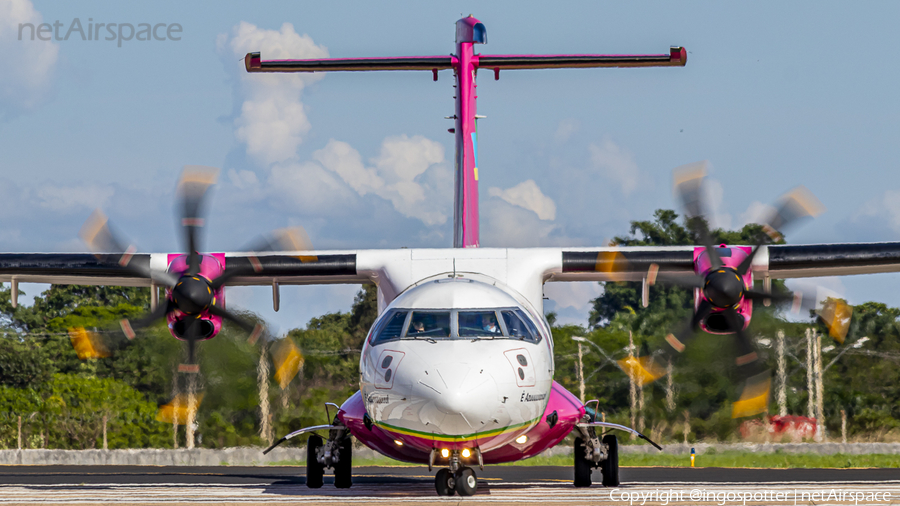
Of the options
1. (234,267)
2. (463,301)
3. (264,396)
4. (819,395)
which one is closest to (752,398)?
(463,301)

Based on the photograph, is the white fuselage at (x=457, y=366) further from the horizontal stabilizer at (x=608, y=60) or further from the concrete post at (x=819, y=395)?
the concrete post at (x=819, y=395)

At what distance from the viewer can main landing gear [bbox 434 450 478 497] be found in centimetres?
1236

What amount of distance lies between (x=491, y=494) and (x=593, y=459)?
105 inches

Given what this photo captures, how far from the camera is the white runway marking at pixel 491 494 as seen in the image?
40.2ft

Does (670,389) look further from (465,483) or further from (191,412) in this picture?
(465,483)

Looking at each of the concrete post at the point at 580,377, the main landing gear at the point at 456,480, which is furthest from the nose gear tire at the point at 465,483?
the concrete post at the point at 580,377

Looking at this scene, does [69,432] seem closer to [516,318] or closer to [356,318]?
[356,318]

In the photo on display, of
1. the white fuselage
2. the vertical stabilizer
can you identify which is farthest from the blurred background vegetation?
the white fuselage

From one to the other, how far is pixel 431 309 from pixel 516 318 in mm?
1063

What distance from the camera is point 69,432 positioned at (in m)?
34.1

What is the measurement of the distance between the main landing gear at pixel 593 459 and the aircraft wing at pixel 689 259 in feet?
8.60

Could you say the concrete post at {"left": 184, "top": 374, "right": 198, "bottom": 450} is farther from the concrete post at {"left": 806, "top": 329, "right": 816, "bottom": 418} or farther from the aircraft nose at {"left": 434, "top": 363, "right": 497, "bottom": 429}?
the aircraft nose at {"left": 434, "top": 363, "right": 497, "bottom": 429}

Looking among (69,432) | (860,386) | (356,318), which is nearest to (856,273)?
(860,386)

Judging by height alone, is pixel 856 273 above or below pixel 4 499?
above
